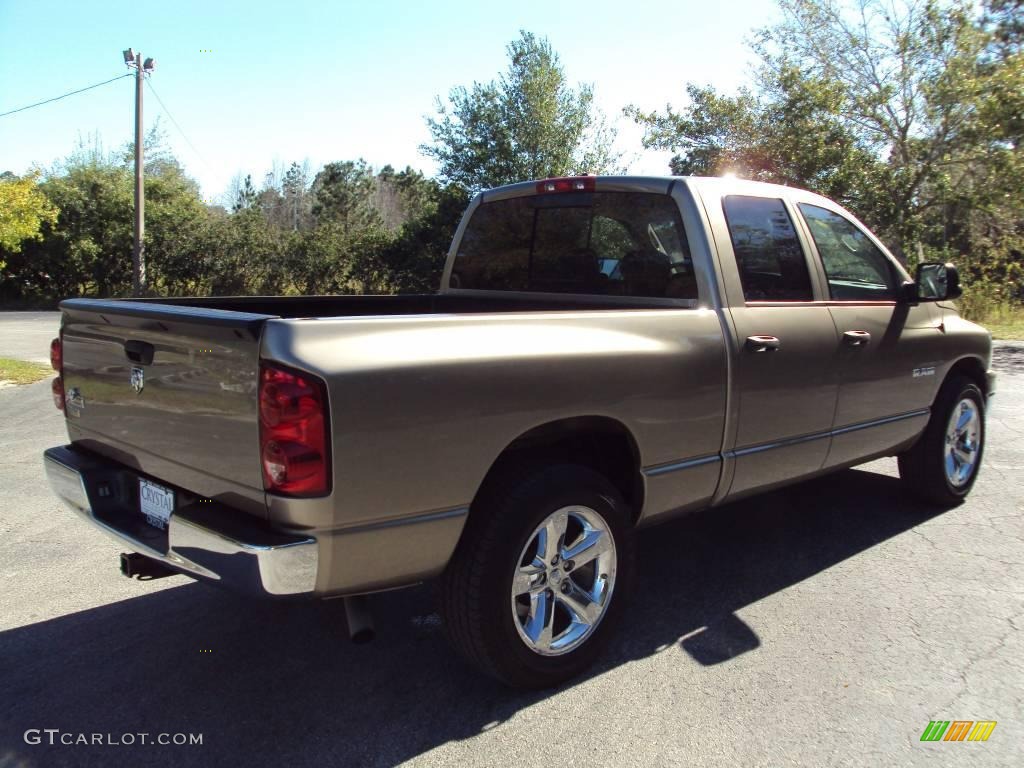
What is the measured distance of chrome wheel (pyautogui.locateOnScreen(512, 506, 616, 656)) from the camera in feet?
9.35

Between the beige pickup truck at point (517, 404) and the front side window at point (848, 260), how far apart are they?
0.02 m

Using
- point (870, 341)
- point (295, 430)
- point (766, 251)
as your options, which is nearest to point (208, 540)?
point (295, 430)

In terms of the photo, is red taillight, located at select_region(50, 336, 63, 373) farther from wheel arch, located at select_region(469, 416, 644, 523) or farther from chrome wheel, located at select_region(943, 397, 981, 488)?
chrome wheel, located at select_region(943, 397, 981, 488)

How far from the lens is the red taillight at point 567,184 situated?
156 inches

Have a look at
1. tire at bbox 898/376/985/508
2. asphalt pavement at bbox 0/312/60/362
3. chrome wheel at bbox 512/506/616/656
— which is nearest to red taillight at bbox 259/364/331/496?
chrome wheel at bbox 512/506/616/656

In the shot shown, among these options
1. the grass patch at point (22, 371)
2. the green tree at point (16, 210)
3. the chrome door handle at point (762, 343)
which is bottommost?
the grass patch at point (22, 371)

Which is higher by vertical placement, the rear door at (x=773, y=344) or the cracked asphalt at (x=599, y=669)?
the rear door at (x=773, y=344)

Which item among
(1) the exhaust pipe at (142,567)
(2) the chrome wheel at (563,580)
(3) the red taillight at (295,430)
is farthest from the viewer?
(1) the exhaust pipe at (142,567)

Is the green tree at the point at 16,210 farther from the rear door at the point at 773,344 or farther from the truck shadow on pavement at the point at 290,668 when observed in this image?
the rear door at the point at 773,344

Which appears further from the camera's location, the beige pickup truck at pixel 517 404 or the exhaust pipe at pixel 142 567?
the exhaust pipe at pixel 142 567

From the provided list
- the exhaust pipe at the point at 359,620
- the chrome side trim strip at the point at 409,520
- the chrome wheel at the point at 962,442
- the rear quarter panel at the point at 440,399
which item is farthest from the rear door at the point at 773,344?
the exhaust pipe at the point at 359,620

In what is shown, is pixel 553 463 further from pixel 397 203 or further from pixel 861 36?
pixel 397 203

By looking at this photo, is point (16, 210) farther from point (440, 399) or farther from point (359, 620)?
point (440, 399)

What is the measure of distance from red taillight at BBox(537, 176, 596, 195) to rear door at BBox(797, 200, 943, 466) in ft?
3.67
